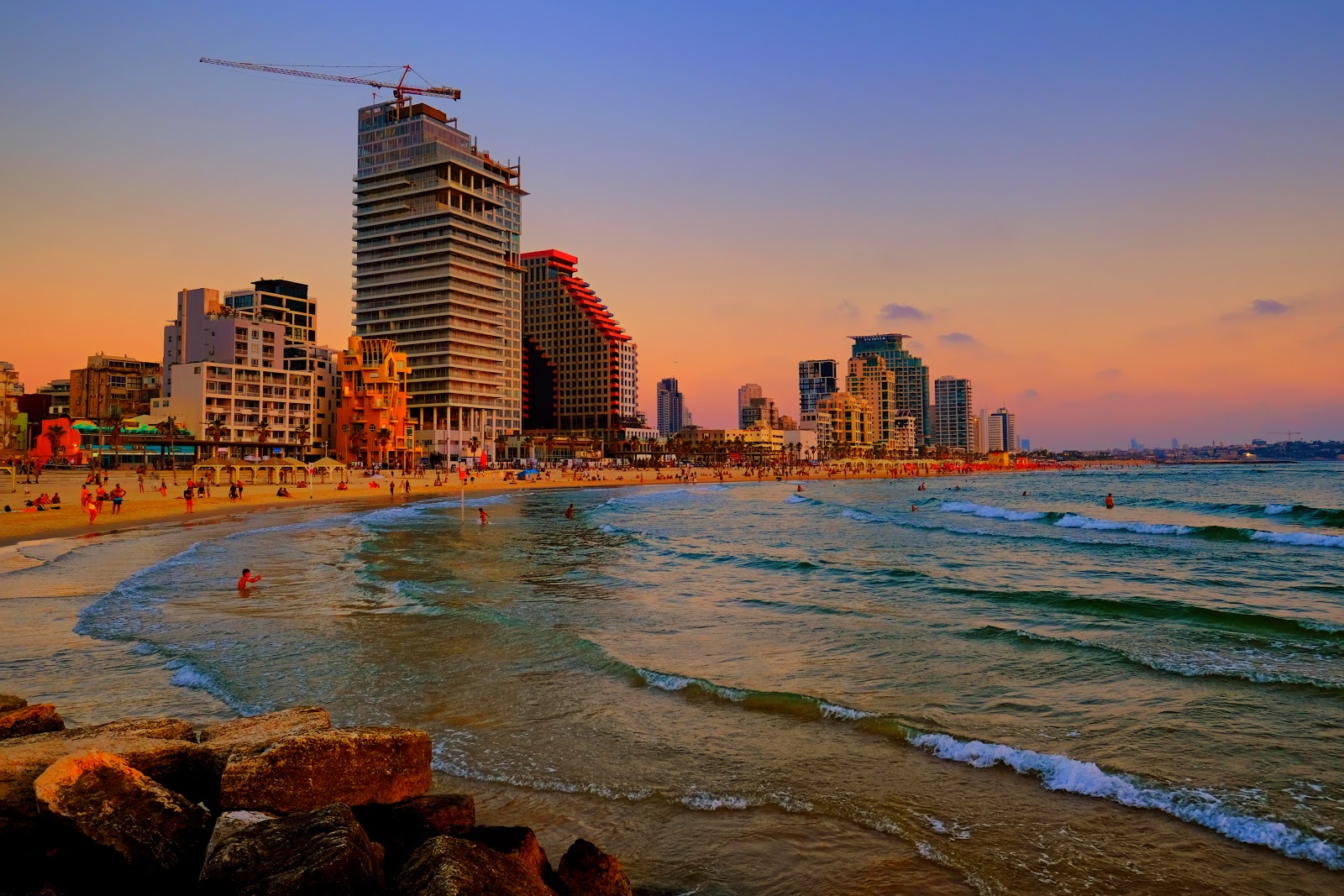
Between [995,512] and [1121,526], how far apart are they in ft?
46.7

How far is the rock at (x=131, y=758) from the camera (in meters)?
6.19

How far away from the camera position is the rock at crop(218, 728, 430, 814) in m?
6.17

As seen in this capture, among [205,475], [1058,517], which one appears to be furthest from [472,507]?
[1058,517]

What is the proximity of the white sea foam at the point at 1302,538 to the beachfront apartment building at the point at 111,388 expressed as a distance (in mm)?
155505

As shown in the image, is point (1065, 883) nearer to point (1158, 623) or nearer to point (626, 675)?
point (626, 675)

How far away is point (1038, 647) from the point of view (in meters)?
16.8

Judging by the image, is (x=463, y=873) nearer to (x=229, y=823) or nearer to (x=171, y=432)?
(x=229, y=823)

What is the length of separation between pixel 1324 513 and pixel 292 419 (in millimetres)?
129578

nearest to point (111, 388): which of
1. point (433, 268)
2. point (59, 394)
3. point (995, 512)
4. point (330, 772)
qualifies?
point (59, 394)

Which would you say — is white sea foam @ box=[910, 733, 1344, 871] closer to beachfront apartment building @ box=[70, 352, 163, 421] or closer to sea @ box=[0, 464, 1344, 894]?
sea @ box=[0, 464, 1344, 894]

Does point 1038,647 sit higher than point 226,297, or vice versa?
point 226,297

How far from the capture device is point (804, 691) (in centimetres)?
1339

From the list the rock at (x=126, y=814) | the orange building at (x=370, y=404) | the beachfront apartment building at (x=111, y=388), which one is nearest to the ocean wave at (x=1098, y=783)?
the rock at (x=126, y=814)

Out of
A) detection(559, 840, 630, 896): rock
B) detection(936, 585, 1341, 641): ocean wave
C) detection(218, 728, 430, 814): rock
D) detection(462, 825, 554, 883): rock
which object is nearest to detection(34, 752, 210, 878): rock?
detection(218, 728, 430, 814): rock
